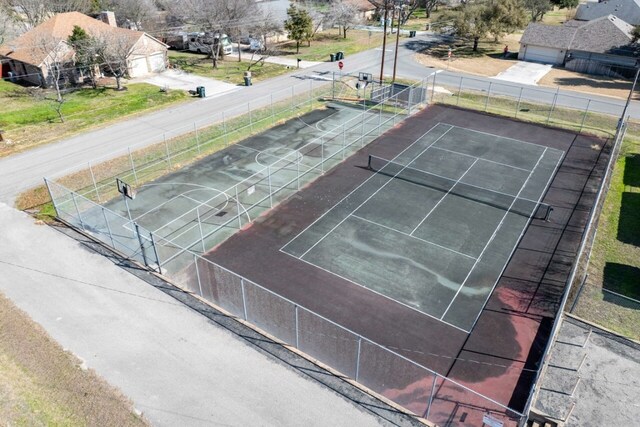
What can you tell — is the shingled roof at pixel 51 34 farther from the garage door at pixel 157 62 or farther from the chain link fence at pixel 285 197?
the chain link fence at pixel 285 197

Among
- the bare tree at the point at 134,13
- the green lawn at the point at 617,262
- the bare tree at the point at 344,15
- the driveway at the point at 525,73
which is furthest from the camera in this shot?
the bare tree at the point at 344,15

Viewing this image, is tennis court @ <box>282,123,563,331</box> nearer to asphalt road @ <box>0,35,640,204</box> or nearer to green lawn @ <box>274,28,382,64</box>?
asphalt road @ <box>0,35,640,204</box>

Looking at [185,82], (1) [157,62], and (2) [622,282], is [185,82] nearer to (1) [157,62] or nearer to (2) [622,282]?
(1) [157,62]

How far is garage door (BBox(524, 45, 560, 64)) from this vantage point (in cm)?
5291

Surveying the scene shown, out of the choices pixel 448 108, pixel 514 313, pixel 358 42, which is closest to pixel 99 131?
pixel 448 108

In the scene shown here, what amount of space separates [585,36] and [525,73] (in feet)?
31.2

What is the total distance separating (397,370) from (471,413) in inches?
97.9

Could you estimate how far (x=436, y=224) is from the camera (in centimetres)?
2259

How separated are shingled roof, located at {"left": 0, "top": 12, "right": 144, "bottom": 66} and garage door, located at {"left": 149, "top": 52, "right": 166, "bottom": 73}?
10.3ft

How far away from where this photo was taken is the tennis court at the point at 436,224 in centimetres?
1872

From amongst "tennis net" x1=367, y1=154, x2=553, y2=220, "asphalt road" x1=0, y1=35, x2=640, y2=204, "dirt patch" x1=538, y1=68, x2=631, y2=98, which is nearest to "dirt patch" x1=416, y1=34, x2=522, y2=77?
"asphalt road" x1=0, y1=35, x2=640, y2=204

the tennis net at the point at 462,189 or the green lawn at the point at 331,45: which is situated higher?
the green lawn at the point at 331,45

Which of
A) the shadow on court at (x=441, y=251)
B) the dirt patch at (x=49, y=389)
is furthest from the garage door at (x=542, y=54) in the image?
the dirt patch at (x=49, y=389)

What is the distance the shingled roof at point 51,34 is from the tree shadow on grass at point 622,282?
41.5m
